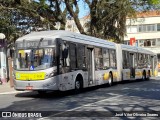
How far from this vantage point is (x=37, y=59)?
1711cm

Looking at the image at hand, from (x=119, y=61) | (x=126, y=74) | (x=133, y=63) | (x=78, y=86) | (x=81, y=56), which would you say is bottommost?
(x=78, y=86)

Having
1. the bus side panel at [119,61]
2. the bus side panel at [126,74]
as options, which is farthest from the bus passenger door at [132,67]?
the bus side panel at [119,61]

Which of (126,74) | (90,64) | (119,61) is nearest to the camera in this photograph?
(90,64)

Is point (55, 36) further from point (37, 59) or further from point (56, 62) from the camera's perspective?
point (37, 59)

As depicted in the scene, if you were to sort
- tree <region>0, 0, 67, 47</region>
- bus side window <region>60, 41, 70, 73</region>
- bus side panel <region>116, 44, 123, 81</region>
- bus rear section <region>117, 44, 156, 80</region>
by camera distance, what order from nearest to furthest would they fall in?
bus side window <region>60, 41, 70, 73</region> → bus side panel <region>116, 44, 123, 81</region> → bus rear section <region>117, 44, 156, 80</region> → tree <region>0, 0, 67, 47</region>

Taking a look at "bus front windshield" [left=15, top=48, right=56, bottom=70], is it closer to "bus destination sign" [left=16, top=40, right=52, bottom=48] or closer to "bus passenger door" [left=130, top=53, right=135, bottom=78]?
"bus destination sign" [left=16, top=40, right=52, bottom=48]

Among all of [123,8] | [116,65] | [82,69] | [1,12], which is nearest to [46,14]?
[1,12]

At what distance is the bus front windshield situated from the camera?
16953mm

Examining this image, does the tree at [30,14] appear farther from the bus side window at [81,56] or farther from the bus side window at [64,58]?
the bus side window at [64,58]

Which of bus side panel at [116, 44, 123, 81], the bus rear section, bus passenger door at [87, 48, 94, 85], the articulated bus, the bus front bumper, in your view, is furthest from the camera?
the bus rear section

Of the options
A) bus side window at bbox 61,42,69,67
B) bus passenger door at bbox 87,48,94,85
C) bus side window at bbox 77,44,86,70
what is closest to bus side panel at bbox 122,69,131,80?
bus passenger door at bbox 87,48,94,85

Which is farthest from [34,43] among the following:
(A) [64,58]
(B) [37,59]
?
(A) [64,58]

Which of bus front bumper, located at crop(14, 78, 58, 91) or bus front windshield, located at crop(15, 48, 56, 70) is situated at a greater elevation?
bus front windshield, located at crop(15, 48, 56, 70)

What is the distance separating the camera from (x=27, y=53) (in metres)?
17.5
